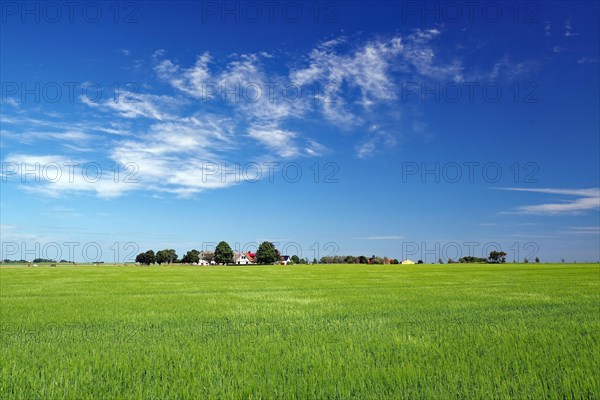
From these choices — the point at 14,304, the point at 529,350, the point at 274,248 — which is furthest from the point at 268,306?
the point at 274,248

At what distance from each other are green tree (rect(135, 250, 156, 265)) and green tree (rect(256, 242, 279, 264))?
7058 cm

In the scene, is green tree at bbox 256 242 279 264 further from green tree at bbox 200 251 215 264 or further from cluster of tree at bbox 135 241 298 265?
green tree at bbox 200 251 215 264

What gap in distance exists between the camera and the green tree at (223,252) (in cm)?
15062

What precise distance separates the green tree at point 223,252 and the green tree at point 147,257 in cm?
5599

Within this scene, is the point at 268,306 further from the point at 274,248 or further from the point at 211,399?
the point at 274,248

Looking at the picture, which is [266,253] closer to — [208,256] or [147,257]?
[208,256]

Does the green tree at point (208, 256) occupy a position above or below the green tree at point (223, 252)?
below

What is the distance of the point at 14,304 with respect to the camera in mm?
20328

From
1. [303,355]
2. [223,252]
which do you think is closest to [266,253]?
[223,252]

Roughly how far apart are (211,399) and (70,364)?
388 cm

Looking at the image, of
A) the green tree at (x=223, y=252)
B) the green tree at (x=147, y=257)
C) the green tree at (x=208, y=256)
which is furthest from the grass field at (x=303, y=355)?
the green tree at (x=147, y=257)

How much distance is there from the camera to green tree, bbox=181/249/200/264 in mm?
181000

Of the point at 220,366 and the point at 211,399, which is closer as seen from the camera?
the point at 211,399

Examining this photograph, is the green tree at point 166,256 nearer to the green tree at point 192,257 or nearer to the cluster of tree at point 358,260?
the green tree at point 192,257
